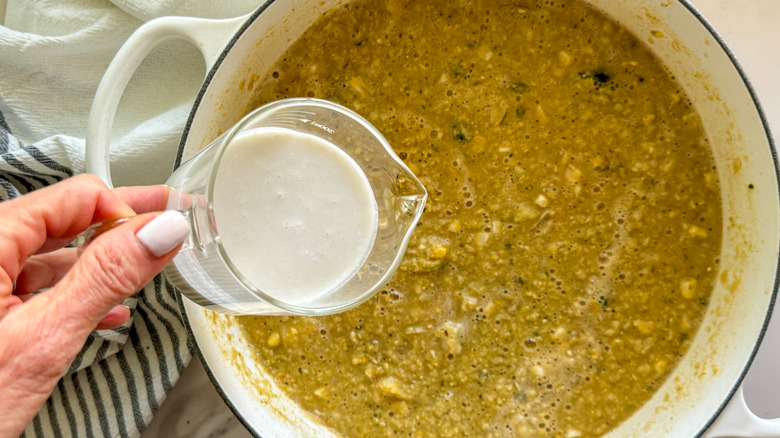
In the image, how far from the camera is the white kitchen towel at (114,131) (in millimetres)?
1575

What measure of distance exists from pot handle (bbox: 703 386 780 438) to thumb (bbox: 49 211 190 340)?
1196 millimetres

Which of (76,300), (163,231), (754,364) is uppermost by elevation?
(163,231)

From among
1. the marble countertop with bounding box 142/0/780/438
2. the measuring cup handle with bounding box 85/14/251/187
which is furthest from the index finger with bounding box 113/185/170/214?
the marble countertop with bounding box 142/0/780/438

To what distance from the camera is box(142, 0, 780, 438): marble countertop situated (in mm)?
1618

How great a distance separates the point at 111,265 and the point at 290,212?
0.31m

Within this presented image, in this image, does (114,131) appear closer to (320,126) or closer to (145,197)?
(145,197)

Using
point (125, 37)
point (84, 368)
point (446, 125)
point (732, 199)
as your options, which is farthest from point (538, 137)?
point (84, 368)

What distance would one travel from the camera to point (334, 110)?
1.30 meters

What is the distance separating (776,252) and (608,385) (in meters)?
0.48

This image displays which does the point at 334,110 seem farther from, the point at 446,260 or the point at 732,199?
the point at 732,199

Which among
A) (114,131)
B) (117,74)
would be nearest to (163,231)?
(117,74)

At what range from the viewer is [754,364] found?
1.65m

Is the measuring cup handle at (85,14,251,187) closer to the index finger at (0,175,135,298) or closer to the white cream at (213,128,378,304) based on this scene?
the index finger at (0,175,135,298)

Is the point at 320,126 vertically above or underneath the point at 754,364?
above
